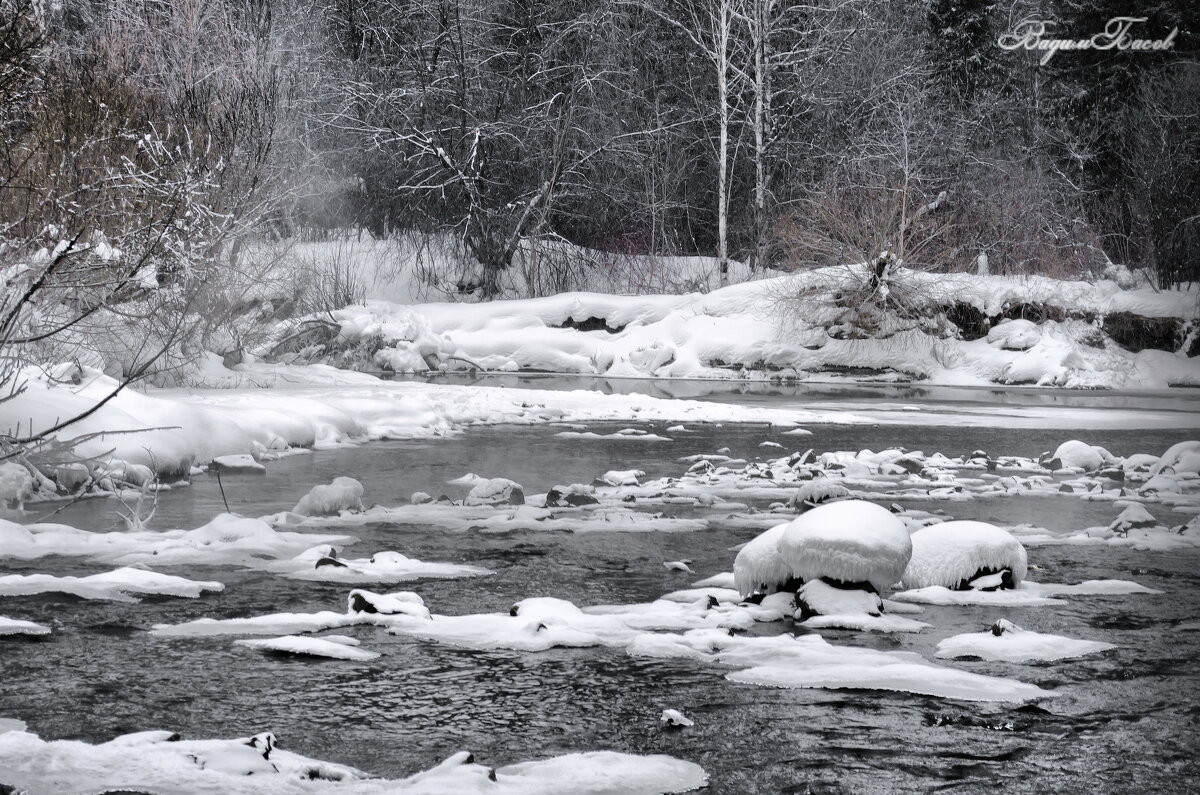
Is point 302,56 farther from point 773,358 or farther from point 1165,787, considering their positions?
point 1165,787

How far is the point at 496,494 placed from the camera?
30.4 ft

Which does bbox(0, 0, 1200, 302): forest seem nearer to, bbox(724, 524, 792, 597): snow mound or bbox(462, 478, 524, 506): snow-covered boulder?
bbox(462, 478, 524, 506): snow-covered boulder

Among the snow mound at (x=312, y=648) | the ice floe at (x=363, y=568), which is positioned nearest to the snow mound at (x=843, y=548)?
the ice floe at (x=363, y=568)

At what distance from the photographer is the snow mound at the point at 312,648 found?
507cm

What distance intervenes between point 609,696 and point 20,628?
103 inches

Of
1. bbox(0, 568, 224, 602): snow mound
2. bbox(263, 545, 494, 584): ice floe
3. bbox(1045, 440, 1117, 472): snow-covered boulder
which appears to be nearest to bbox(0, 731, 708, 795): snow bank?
bbox(0, 568, 224, 602): snow mound

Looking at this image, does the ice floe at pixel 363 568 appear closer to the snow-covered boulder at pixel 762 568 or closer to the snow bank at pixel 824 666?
the snow-covered boulder at pixel 762 568

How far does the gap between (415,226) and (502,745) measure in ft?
99.6

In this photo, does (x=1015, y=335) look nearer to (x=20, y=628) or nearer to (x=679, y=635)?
(x=679, y=635)

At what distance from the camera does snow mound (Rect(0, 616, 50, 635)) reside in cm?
530

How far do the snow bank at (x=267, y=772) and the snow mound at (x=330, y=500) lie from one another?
4741 millimetres

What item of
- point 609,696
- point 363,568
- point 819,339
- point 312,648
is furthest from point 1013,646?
point 819,339

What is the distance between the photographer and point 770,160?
32438 millimetres

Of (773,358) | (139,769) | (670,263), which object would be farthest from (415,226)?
(139,769)
